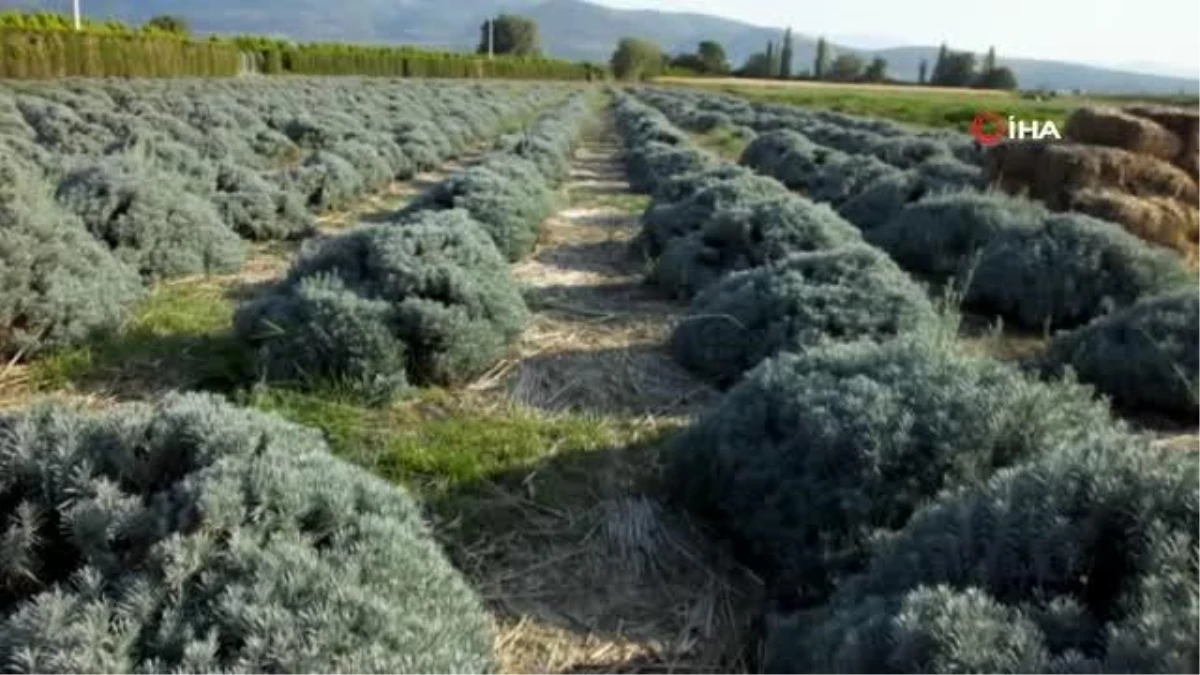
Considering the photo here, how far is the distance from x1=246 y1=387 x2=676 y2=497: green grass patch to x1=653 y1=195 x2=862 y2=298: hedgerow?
300 cm

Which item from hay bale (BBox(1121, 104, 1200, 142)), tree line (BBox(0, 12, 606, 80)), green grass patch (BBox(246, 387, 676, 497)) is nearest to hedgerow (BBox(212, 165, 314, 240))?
green grass patch (BBox(246, 387, 676, 497))

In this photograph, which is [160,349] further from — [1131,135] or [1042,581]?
[1131,135]

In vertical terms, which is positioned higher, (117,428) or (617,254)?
(117,428)

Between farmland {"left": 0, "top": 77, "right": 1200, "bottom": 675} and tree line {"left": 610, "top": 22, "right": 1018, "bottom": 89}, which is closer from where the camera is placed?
farmland {"left": 0, "top": 77, "right": 1200, "bottom": 675}

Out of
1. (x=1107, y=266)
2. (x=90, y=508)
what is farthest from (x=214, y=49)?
(x=90, y=508)

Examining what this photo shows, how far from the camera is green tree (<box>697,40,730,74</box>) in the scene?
A: 123m

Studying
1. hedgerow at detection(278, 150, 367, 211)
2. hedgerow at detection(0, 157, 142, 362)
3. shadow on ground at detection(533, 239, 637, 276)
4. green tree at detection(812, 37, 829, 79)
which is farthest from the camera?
green tree at detection(812, 37, 829, 79)

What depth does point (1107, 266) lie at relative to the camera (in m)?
8.42

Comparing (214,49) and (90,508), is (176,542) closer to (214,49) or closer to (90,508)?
(90,508)

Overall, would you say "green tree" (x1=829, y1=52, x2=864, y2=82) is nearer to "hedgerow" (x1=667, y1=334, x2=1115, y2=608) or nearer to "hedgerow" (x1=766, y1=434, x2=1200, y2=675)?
"hedgerow" (x1=667, y1=334, x2=1115, y2=608)

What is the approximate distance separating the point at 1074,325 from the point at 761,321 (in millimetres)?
3366

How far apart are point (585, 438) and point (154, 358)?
8.96ft

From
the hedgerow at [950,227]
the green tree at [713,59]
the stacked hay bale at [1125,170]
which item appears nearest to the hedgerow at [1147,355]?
the hedgerow at [950,227]

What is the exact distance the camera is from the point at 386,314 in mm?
6020
